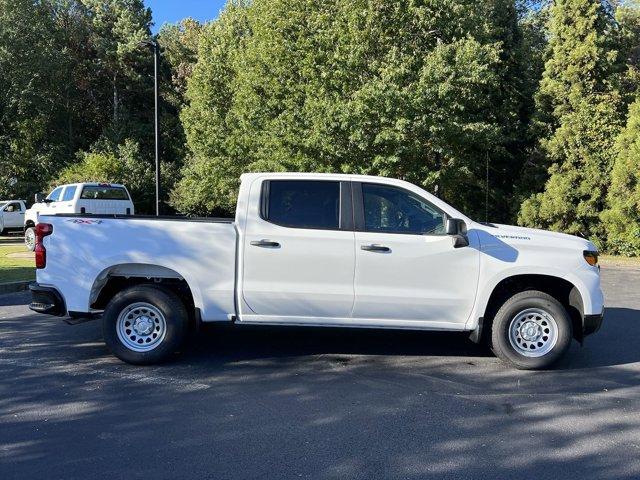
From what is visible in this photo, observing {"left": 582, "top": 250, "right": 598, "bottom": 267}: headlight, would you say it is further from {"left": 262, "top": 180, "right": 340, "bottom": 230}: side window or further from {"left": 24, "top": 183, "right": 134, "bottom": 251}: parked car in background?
{"left": 24, "top": 183, "right": 134, "bottom": 251}: parked car in background

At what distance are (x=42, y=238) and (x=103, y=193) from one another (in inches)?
510

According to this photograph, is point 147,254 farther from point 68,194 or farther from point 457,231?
point 68,194

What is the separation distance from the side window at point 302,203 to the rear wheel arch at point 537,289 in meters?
1.92

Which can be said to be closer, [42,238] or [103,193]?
[42,238]

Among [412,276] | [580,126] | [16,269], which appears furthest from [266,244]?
[580,126]

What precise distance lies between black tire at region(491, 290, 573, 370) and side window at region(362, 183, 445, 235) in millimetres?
1098

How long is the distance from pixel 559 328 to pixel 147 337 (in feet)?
14.3

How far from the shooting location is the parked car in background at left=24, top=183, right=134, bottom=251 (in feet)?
58.1

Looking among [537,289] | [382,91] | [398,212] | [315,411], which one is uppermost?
[382,91]

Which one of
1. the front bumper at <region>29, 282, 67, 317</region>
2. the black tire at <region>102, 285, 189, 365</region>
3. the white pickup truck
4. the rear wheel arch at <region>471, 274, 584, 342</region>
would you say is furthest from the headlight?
the front bumper at <region>29, 282, 67, 317</region>

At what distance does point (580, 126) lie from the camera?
20.6 meters

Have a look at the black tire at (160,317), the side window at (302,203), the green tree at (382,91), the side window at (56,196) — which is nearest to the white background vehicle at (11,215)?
the side window at (56,196)

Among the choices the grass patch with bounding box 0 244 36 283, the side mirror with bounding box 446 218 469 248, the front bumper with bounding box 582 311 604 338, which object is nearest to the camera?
the side mirror with bounding box 446 218 469 248

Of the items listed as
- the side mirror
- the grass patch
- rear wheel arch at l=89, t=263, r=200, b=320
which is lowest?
the grass patch
